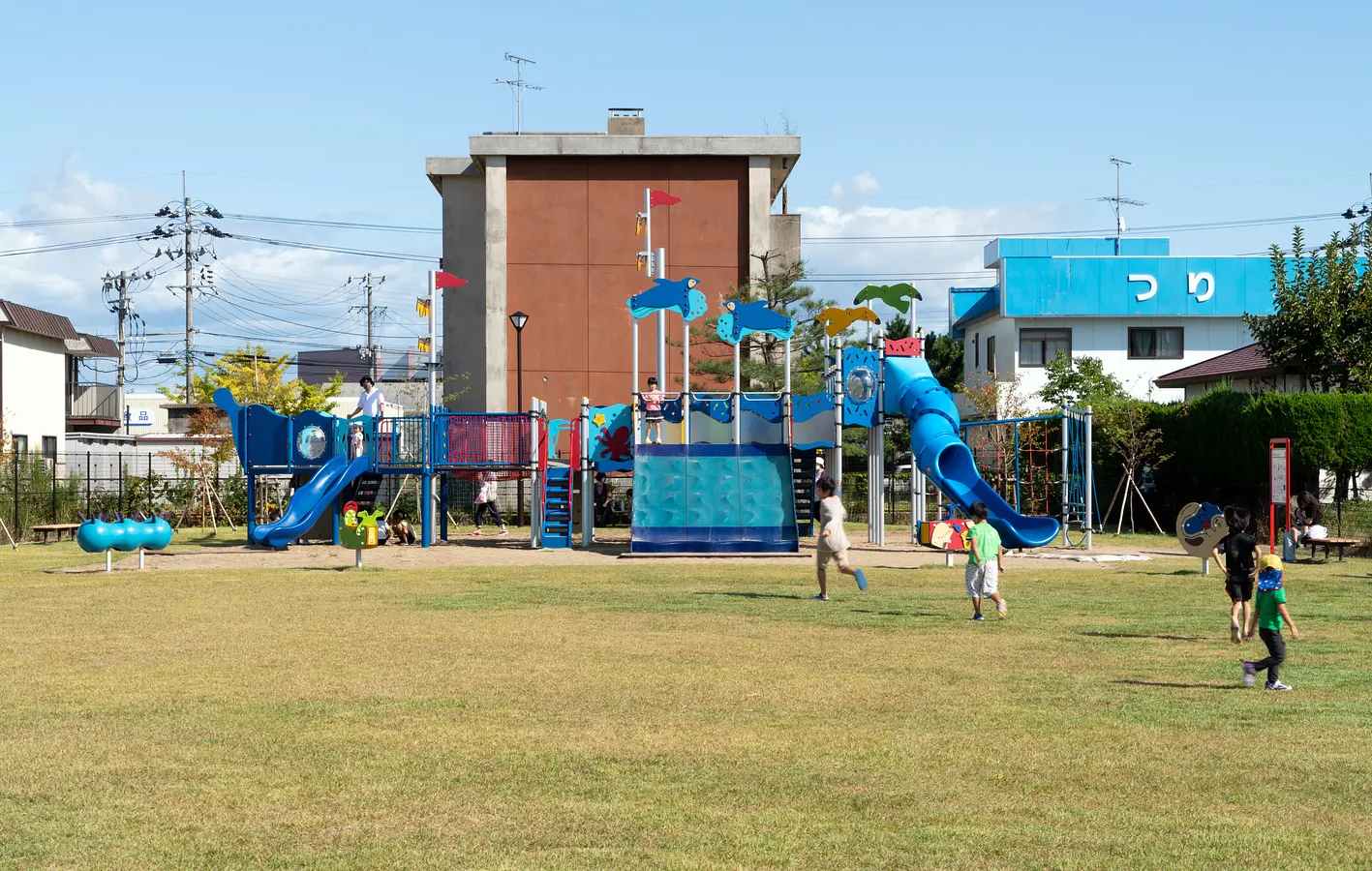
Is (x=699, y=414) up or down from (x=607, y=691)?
up

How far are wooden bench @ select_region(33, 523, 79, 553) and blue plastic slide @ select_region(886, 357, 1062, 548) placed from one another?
61.5 ft

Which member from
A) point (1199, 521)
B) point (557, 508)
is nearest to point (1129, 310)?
point (557, 508)

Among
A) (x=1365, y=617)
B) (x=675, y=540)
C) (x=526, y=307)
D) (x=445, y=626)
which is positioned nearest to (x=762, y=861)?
(x=445, y=626)

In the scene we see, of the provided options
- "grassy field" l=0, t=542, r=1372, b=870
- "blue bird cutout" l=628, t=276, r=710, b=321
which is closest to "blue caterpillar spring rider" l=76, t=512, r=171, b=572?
"grassy field" l=0, t=542, r=1372, b=870

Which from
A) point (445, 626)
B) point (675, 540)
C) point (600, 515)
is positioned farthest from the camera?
point (600, 515)

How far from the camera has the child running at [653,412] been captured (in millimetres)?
30531

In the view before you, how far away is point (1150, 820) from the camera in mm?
7363

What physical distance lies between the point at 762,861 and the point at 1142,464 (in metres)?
32.0

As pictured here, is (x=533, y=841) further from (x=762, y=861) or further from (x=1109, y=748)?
(x=1109, y=748)

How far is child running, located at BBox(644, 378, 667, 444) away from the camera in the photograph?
3053cm

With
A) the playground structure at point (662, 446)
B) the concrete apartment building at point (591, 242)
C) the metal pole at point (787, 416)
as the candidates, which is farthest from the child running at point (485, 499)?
the concrete apartment building at point (591, 242)

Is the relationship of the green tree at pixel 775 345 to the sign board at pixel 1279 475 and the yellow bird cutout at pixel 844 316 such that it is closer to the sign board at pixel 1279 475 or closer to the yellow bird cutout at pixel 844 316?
the yellow bird cutout at pixel 844 316

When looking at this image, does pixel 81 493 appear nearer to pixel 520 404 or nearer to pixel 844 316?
pixel 520 404

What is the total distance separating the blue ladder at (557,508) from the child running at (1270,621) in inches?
788
